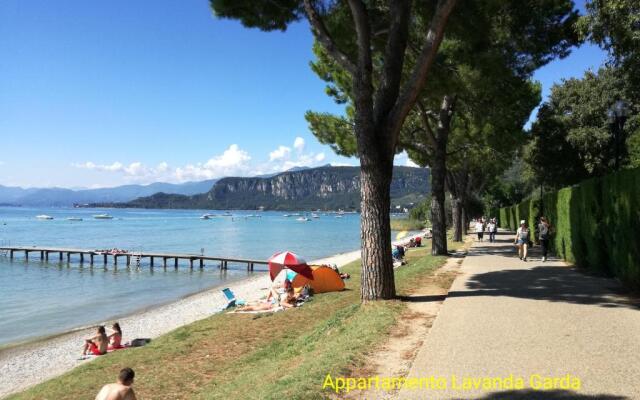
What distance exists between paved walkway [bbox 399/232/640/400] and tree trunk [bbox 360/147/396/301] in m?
1.24

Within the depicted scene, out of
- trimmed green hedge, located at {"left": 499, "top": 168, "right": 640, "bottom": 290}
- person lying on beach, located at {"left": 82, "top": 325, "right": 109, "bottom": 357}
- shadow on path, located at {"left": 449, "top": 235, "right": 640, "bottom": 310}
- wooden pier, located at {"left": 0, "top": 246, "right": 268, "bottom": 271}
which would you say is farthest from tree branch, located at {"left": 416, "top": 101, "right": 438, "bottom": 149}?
wooden pier, located at {"left": 0, "top": 246, "right": 268, "bottom": 271}

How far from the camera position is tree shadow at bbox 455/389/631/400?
3.95 metres

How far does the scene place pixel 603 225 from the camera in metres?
11.5

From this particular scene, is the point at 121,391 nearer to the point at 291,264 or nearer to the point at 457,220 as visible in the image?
the point at 291,264

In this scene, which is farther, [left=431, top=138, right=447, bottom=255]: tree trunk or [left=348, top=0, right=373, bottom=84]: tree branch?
[left=431, top=138, right=447, bottom=255]: tree trunk

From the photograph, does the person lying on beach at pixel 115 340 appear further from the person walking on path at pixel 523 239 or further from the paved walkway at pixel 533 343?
the person walking on path at pixel 523 239

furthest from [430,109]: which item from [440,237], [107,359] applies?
[107,359]

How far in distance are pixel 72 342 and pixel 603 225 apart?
15303mm

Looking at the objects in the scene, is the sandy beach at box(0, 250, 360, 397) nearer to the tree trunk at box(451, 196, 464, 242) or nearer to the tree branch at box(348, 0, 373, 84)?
the tree branch at box(348, 0, 373, 84)

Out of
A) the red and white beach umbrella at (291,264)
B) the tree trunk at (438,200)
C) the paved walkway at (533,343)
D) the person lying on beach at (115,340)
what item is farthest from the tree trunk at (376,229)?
the tree trunk at (438,200)

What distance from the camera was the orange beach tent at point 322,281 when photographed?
14.7 m

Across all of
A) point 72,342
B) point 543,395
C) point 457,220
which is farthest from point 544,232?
point 72,342

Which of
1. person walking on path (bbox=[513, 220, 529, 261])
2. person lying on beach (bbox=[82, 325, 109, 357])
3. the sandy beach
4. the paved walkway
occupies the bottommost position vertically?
the sandy beach

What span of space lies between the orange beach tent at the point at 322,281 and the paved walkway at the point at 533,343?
5633 millimetres
